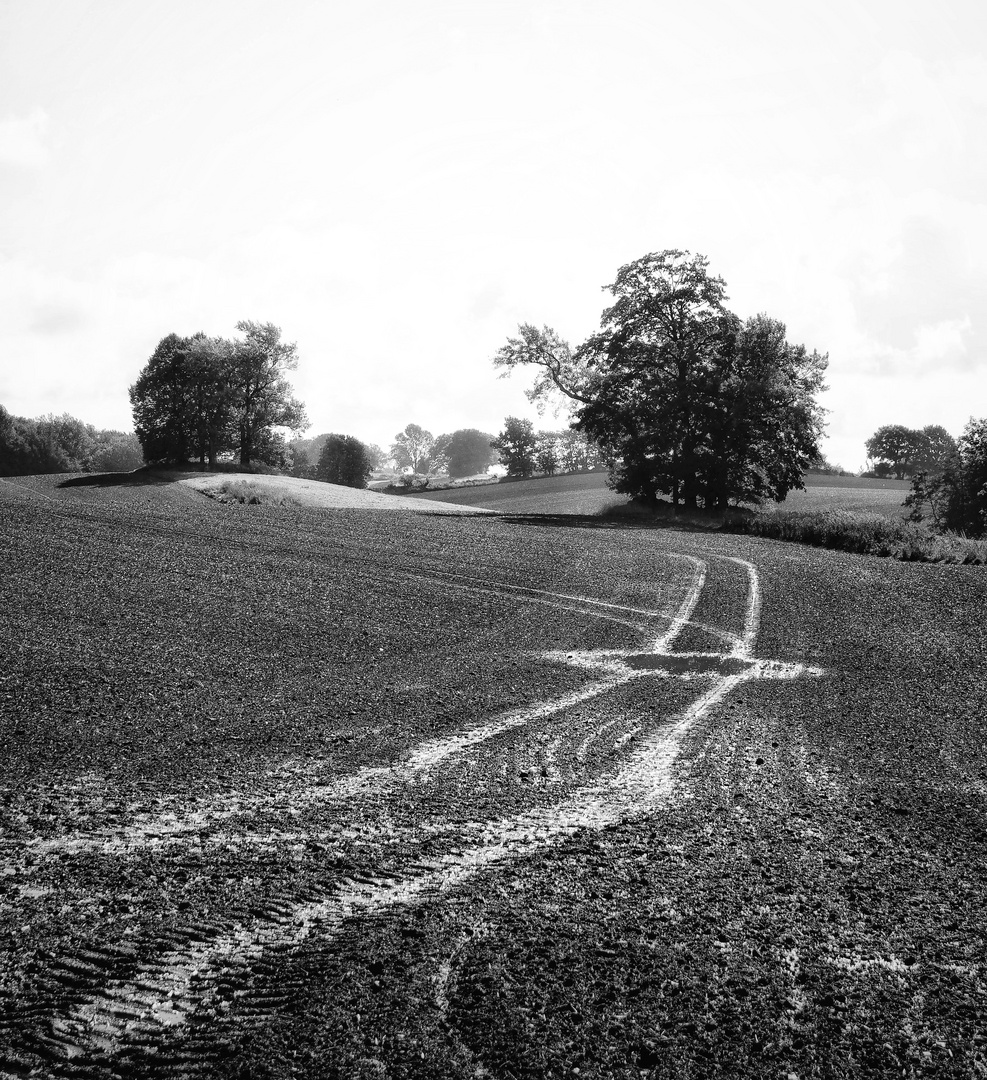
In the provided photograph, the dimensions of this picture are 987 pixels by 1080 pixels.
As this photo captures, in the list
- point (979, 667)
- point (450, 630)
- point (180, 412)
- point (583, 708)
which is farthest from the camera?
point (180, 412)

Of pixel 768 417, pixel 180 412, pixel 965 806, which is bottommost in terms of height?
pixel 965 806

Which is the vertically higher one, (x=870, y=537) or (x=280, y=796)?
(x=870, y=537)

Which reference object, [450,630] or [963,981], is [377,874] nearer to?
[963,981]

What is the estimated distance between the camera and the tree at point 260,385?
57.9 metres

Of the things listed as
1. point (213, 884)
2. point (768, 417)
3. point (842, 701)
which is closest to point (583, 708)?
point (842, 701)

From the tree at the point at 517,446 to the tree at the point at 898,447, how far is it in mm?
51045

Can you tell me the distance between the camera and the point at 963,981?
128 inches

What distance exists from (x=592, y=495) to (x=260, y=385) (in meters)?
26.7

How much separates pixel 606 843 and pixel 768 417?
113 ft

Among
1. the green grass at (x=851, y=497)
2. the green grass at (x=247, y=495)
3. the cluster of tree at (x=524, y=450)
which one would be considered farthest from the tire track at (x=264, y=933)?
the cluster of tree at (x=524, y=450)

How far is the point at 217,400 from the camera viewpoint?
59.6 meters

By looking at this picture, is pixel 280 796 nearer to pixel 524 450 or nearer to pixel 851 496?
pixel 851 496

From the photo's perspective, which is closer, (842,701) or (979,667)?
(842,701)

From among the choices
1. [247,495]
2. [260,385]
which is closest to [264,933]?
[247,495]
